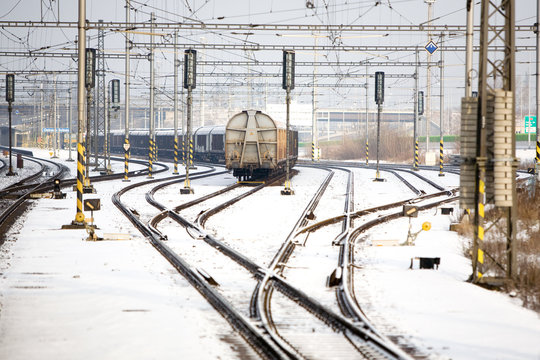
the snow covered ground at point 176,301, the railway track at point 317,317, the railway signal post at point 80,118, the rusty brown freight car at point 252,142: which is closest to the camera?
the railway track at point 317,317

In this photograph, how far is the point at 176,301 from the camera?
9602 millimetres

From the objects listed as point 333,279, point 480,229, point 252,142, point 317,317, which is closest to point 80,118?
point 333,279

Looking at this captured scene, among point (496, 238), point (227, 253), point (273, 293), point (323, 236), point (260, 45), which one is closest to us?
point (273, 293)

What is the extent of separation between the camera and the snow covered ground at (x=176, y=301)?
24.5 feet

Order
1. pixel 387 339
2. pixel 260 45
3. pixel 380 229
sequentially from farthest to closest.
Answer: pixel 260 45 → pixel 380 229 → pixel 387 339

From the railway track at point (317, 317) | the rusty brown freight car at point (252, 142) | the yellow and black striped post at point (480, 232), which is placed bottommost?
the railway track at point (317, 317)

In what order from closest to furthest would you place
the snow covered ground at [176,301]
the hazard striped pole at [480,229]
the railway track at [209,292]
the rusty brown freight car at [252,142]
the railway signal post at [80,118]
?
the railway track at [209,292] < the snow covered ground at [176,301] < the hazard striped pole at [480,229] < the railway signal post at [80,118] < the rusty brown freight car at [252,142]

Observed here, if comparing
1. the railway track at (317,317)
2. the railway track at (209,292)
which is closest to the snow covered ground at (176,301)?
the railway track at (209,292)

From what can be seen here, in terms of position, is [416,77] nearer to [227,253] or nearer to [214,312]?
[227,253]

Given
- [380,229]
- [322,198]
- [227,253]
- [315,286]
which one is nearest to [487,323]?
[315,286]

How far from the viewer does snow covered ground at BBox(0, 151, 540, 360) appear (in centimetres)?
745

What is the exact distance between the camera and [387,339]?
7.51 m

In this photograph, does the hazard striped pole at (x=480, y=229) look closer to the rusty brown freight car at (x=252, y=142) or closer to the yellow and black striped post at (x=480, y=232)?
the yellow and black striped post at (x=480, y=232)

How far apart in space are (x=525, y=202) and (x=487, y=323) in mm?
12822
